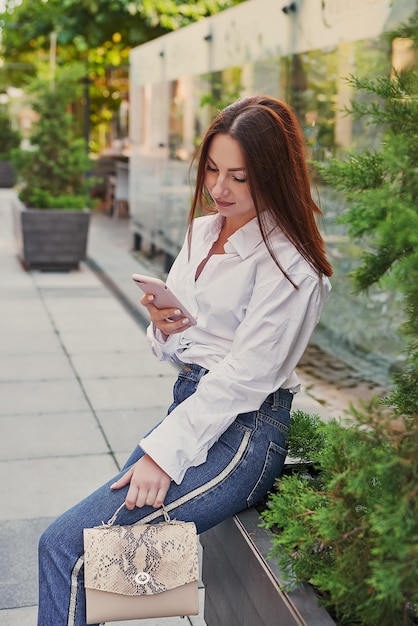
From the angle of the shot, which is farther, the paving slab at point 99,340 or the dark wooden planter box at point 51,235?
the dark wooden planter box at point 51,235

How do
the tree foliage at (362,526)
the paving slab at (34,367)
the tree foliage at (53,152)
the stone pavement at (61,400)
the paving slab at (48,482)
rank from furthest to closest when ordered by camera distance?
the tree foliage at (53,152), the paving slab at (34,367), the paving slab at (48,482), the stone pavement at (61,400), the tree foliage at (362,526)

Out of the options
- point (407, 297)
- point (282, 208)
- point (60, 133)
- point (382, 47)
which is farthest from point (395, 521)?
point (60, 133)

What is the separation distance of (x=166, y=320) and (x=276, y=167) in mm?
501

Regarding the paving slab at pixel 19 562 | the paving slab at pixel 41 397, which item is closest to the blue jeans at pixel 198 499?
the paving slab at pixel 19 562

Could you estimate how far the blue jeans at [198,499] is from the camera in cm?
208

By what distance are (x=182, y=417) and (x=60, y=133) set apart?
30.8 feet

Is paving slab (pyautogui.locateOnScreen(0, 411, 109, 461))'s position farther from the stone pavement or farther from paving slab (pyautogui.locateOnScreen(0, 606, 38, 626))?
paving slab (pyautogui.locateOnScreen(0, 606, 38, 626))

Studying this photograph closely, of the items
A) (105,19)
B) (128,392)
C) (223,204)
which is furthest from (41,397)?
(105,19)

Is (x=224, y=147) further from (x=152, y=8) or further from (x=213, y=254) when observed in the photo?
(x=152, y=8)

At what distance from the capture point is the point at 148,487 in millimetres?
2111

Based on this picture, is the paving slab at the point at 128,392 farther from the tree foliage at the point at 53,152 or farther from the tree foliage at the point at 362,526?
the tree foliage at the point at 53,152

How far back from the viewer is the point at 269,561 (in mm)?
1926

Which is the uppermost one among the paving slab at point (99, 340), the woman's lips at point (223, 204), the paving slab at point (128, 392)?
the woman's lips at point (223, 204)

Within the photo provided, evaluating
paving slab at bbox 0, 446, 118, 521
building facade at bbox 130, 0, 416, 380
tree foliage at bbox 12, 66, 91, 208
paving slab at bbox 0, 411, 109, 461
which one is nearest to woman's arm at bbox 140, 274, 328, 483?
building facade at bbox 130, 0, 416, 380
